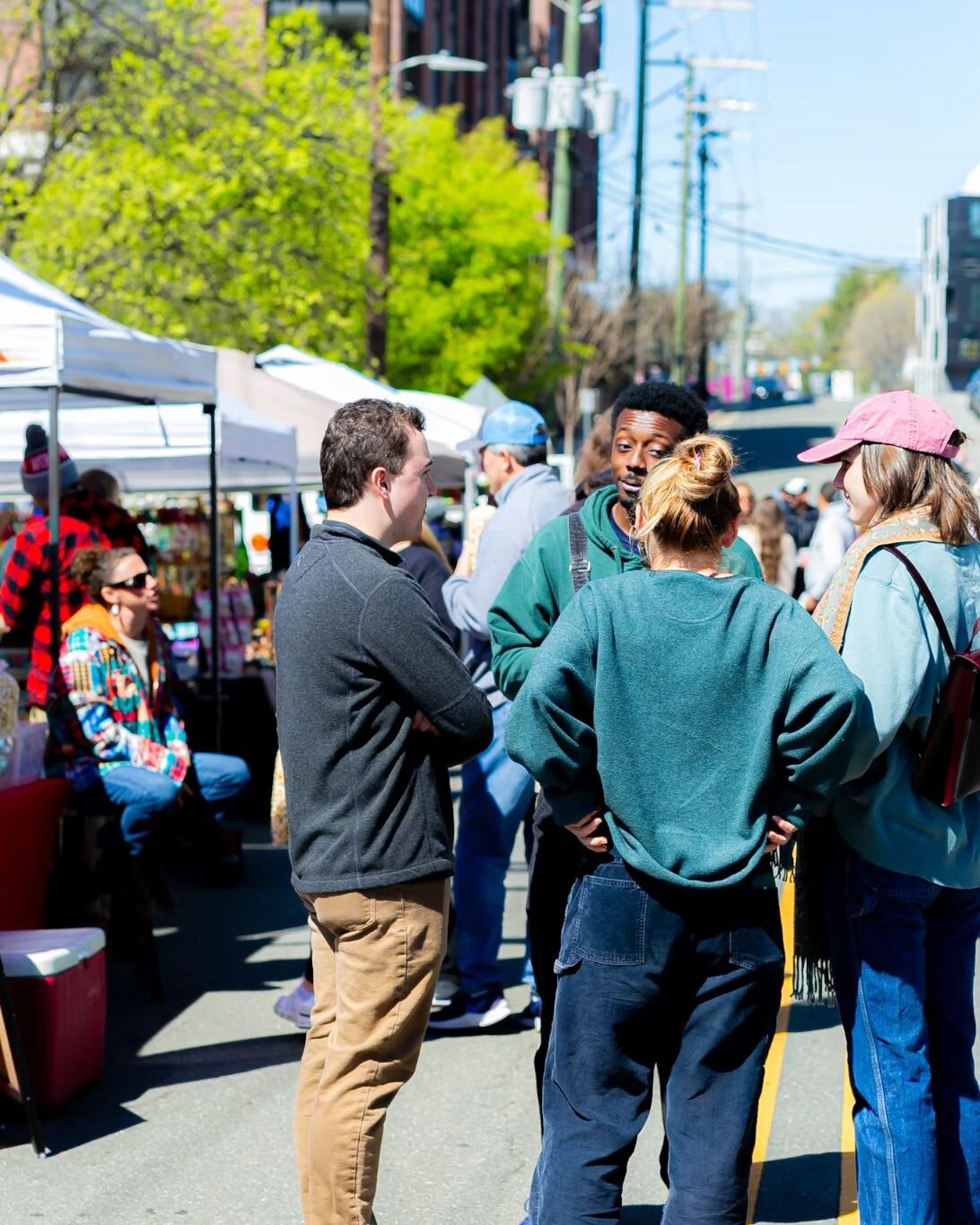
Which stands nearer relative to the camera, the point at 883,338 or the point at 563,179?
the point at 563,179

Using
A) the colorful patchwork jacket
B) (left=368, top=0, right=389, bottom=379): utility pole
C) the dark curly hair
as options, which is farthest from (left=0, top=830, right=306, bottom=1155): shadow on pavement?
(left=368, top=0, right=389, bottom=379): utility pole

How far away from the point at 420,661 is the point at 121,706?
11.4 ft

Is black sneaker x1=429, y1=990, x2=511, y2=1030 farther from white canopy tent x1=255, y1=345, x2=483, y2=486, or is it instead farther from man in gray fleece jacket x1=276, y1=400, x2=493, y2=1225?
white canopy tent x1=255, y1=345, x2=483, y2=486

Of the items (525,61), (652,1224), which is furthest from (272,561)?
(525,61)

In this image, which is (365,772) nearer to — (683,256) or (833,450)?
(833,450)

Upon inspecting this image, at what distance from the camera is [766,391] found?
114 metres

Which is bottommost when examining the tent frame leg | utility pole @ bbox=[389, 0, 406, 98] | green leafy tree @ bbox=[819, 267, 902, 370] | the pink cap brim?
the tent frame leg

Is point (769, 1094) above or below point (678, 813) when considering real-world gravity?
below

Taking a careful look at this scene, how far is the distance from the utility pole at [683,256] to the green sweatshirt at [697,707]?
43866 mm

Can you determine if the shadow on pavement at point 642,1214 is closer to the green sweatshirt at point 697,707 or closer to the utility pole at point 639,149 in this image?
the green sweatshirt at point 697,707

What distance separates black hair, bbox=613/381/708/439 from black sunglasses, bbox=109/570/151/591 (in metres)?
2.84

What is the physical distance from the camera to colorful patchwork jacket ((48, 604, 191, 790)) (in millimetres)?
6383

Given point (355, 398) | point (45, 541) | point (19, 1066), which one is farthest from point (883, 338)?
point (19, 1066)

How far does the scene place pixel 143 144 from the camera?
1991cm
